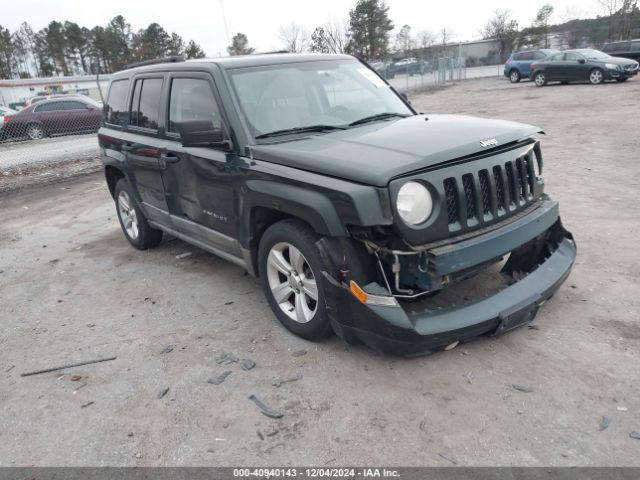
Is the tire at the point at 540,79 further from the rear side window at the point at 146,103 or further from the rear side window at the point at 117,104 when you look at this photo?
the rear side window at the point at 146,103

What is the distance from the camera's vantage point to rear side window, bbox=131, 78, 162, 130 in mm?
4762

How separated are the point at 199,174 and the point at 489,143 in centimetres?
228

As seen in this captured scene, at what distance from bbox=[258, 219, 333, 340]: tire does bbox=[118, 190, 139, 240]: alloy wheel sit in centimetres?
274

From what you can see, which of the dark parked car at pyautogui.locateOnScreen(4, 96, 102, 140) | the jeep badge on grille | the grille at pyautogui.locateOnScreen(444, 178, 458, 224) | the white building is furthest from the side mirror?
the white building

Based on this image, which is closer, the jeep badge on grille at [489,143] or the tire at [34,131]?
the jeep badge on grille at [489,143]

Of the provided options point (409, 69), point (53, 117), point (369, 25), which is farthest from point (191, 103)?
point (369, 25)

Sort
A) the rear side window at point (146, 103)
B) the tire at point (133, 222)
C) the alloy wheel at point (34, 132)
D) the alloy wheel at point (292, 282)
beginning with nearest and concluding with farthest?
the alloy wheel at point (292, 282) < the rear side window at point (146, 103) < the tire at point (133, 222) < the alloy wheel at point (34, 132)

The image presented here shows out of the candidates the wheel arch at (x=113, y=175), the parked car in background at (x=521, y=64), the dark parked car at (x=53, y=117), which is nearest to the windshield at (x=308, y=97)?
the wheel arch at (x=113, y=175)

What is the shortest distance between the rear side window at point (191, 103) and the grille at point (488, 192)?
1869 millimetres

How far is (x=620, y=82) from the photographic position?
71.6ft

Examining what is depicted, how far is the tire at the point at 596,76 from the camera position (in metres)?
21.4

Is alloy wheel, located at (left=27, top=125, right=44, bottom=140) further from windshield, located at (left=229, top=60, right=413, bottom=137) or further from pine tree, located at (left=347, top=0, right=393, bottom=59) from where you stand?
pine tree, located at (left=347, top=0, right=393, bottom=59)

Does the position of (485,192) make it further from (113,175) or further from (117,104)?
(113,175)

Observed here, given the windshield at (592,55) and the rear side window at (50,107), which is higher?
the rear side window at (50,107)
